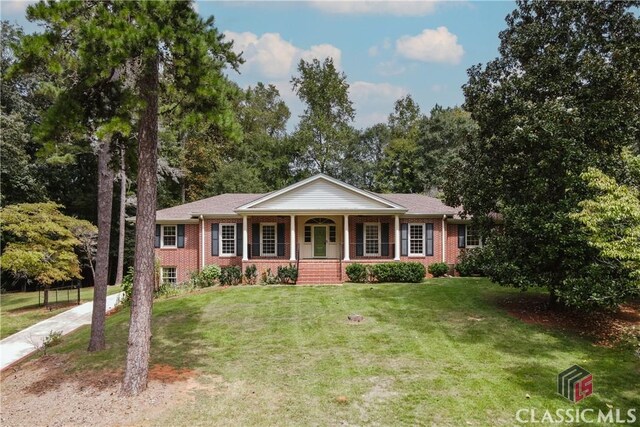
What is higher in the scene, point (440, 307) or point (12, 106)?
point (12, 106)

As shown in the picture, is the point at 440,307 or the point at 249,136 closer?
the point at 440,307

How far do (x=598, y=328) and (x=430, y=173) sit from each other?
1048 inches

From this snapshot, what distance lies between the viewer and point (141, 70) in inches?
301

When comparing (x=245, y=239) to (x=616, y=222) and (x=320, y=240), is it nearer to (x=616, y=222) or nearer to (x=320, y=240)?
(x=320, y=240)

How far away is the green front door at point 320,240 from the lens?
22.3m

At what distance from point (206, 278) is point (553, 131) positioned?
1460 cm

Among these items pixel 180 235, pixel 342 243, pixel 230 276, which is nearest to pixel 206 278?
pixel 230 276

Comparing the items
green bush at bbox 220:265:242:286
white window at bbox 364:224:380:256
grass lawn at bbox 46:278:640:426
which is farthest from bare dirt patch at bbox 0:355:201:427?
white window at bbox 364:224:380:256

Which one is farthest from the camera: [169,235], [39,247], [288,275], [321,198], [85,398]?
[169,235]

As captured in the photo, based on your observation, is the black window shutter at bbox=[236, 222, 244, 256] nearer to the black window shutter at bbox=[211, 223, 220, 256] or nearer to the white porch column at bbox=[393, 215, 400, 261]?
the black window shutter at bbox=[211, 223, 220, 256]

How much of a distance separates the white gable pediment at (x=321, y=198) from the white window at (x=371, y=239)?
1.74 meters

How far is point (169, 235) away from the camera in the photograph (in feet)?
70.8

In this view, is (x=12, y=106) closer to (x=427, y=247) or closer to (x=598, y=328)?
(x=427, y=247)

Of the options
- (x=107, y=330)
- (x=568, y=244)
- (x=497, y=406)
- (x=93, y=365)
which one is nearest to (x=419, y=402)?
(x=497, y=406)
